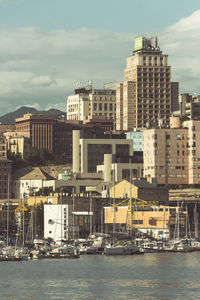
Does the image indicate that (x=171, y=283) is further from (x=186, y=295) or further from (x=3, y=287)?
(x=3, y=287)

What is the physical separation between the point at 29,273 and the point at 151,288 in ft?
106

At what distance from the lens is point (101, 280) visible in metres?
165

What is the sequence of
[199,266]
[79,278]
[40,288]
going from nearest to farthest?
[40,288] → [79,278] → [199,266]

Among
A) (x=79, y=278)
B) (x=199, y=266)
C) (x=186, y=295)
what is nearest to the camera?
(x=186, y=295)

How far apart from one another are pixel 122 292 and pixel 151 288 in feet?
22.8

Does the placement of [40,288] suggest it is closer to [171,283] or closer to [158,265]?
[171,283]

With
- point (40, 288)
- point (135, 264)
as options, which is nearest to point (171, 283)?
point (40, 288)

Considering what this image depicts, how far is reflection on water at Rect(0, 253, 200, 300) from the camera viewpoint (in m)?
145

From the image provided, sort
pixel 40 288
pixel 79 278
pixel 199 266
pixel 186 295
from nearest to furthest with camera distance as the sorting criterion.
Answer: pixel 186 295, pixel 40 288, pixel 79 278, pixel 199 266

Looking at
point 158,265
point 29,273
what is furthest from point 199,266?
point 29,273

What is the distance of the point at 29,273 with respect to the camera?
584ft

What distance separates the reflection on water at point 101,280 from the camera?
14538 centimetres

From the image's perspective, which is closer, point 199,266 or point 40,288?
point 40,288

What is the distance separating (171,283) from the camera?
16012 cm
